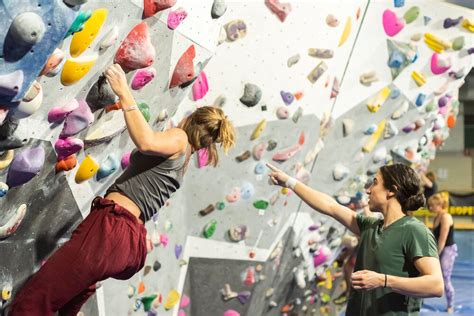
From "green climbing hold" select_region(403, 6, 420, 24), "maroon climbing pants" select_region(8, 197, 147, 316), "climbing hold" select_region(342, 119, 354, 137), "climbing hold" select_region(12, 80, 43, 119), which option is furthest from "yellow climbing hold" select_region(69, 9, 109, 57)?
"green climbing hold" select_region(403, 6, 420, 24)

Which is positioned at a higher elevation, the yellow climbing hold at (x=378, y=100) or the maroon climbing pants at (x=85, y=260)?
the maroon climbing pants at (x=85, y=260)

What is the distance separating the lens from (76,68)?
2.32 meters

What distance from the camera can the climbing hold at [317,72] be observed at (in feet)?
12.9

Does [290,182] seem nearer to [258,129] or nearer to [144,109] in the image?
[144,109]

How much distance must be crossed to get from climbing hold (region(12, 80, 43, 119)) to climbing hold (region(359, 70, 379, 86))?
263cm

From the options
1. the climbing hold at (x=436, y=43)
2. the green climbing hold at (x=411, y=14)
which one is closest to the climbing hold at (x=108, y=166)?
the green climbing hold at (x=411, y=14)

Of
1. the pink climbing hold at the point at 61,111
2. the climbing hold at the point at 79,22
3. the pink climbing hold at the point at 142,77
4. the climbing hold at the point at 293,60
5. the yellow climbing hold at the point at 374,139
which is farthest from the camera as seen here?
the yellow climbing hold at the point at 374,139

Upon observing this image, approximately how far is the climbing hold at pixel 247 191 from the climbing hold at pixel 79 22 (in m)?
1.95

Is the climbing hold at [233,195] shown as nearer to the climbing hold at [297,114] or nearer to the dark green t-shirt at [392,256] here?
the climbing hold at [297,114]

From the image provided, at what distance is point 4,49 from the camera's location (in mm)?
1949

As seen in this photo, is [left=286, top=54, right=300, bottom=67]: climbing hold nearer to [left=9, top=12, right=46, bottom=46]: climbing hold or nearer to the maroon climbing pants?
the maroon climbing pants

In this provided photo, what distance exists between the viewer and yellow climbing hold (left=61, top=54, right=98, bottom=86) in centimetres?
229

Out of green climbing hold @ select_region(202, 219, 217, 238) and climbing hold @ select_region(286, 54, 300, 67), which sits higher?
climbing hold @ select_region(286, 54, 300, 67)

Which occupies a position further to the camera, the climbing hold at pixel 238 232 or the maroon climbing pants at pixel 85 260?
the climbing hold at pixel 238 232
